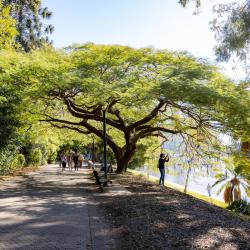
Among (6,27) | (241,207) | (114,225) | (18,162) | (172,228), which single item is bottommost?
(241,207)

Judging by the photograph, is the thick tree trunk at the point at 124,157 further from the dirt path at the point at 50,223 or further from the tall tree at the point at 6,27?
the tall tree at the point at 6,27

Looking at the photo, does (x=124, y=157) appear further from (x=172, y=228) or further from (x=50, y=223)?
(x=172, y=228)

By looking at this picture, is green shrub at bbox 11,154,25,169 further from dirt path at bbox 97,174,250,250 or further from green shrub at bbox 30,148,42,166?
dirt path at bbox 97,174,250,250

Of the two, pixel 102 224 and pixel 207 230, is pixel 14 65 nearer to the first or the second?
pixel 102 224

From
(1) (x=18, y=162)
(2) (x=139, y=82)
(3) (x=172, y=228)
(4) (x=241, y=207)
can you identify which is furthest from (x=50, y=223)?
(1) (x=18, y=162)

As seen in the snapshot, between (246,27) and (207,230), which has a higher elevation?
(246,27)

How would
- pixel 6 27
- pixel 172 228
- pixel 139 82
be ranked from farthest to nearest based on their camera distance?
1. pixel 139 82
2. pixel 6 27
3. pixel 172 228

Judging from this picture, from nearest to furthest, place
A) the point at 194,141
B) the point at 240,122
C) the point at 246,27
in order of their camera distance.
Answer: the point at 246,27 → the point at 240,122 → the point at 194,141

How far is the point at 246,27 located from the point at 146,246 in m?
6.92

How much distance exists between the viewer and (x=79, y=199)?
13828 millimetres

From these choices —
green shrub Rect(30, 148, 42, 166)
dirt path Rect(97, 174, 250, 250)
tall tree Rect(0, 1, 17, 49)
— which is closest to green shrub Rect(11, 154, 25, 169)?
green shrub Rect(30, 148, 42, 166)

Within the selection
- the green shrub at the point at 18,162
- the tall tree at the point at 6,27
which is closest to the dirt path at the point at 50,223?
the tall tree at the point at 6,27

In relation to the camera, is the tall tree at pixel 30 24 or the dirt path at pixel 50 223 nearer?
the dirt path at pixel 50 223

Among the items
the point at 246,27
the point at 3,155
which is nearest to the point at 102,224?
the point at 246,27
